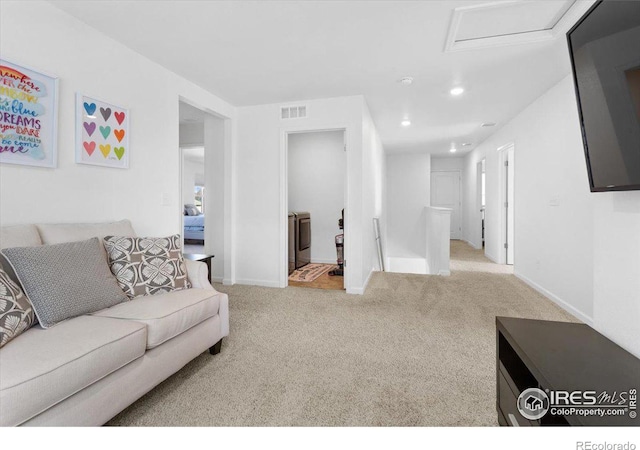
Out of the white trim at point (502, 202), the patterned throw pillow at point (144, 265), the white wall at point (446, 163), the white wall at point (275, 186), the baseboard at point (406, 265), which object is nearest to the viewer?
the patterned throw pillow at point (144, 265)

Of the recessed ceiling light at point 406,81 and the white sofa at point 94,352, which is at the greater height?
the recessed ceiling light at point 406,81

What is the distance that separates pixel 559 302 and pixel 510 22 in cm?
286

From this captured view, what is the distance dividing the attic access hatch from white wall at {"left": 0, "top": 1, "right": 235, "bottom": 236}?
2613 millimetres

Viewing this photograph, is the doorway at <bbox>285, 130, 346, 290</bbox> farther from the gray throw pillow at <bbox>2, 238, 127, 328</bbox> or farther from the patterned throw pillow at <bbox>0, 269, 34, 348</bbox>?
the patterned throw pillow at <bbox>0, 269, 34, 348</bbox>

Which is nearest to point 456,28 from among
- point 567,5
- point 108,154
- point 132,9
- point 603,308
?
point 567,5

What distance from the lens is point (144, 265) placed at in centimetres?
203

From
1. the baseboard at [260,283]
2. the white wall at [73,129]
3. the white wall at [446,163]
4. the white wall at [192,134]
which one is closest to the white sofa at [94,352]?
the white wall at [73,129]

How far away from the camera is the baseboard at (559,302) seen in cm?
293

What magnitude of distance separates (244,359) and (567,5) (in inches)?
132

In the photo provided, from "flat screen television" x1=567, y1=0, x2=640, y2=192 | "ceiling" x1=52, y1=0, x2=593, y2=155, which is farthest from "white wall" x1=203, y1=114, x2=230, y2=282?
"flat screen television" x1=567, y1=0, x2=640, y2=192

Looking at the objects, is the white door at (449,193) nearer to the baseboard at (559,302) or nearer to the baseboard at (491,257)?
the baseboard at (491,257)

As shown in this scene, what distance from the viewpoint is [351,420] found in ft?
5.00

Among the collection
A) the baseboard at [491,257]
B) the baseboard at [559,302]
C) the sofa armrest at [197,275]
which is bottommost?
the baseboard at [559,302]

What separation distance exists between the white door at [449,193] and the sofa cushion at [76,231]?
8661 millimetres
